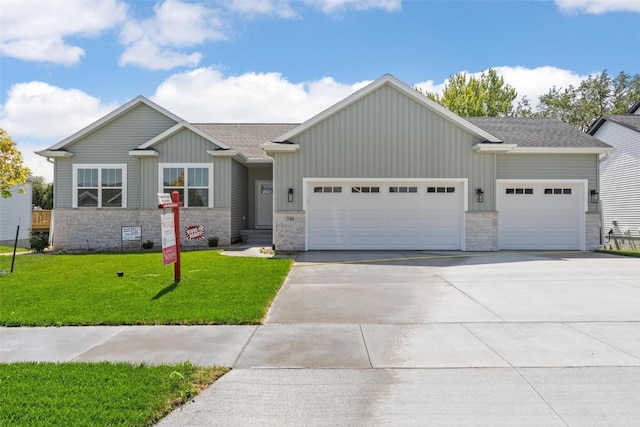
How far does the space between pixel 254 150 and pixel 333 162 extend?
222 inches

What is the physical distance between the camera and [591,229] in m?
15.3

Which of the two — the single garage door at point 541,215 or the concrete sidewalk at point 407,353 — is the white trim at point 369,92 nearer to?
the single garage door at point 541,215

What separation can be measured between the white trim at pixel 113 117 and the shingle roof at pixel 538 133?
12.8 meters

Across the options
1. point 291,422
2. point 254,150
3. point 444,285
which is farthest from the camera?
point 254,150

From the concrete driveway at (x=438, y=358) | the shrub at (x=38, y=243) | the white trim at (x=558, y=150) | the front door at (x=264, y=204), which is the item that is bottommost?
the concrete driveway at (x=438, y=358)

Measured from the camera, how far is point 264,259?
496 inches

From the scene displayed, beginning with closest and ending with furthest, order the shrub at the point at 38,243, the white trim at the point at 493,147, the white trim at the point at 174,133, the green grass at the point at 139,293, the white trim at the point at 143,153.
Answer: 1. the green grass at the point at 139,293
2. the white trim at the point at 493,147
3. the white trim at the point at 143,153
4. the white trim at the point at 174,133
5. the shrub at the point at 38,243

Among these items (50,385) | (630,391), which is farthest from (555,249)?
(50,385)

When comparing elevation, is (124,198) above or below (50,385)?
above

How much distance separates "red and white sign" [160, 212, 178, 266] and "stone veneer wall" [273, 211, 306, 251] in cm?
602

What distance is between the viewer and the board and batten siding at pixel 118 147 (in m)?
17.0

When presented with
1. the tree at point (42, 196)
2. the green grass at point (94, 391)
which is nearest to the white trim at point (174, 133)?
the green grass at point (94, 391)

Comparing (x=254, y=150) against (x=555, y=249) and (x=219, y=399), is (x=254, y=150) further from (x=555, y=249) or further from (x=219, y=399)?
(x=219, y=399)

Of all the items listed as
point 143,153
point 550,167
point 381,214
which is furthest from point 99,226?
point 550,167
